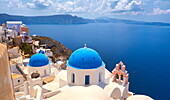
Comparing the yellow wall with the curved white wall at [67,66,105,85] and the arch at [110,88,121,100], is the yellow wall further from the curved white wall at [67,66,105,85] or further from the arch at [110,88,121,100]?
the curved white wall at [67,66,105,85]

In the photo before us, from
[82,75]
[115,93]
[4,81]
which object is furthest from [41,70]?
[4,81]

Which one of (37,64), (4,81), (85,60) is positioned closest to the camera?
(4,81)

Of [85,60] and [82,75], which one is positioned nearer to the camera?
[82,75]

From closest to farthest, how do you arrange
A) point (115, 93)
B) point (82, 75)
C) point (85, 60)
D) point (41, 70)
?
1. point (115, 93)
2. point (82, 75)
3. point (85, 60)
4. point (41, 70)

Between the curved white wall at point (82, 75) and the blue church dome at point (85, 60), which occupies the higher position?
the blue church dome at point (85, 60)

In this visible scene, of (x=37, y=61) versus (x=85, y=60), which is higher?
(x=85, y=60)

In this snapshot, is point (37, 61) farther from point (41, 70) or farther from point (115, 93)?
point (115, 93)

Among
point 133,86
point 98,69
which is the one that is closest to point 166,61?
point 133,86

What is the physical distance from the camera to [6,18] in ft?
564

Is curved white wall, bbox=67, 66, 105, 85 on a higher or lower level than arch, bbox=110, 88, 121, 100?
higher

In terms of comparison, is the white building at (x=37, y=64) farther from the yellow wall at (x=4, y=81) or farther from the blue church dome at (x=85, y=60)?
the yellow wall at (x=4, y=81)

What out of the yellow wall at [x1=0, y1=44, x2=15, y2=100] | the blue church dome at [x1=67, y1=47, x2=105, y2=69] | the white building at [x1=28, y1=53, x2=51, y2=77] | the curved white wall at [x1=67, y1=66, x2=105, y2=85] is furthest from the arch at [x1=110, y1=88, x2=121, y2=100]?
the yellow wall at [x1=0, y1=44, x2=15, y2=100]

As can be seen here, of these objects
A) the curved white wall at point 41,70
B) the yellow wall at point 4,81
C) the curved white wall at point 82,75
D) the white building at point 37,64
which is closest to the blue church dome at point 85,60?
the curved white wall at point 82,75

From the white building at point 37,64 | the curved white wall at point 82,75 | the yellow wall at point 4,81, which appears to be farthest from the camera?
the white building at point 37,64
